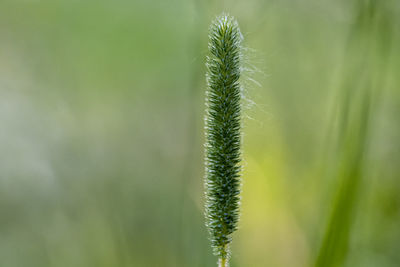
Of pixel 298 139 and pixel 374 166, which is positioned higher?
pixel 298 139

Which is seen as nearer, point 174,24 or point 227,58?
point 227,58

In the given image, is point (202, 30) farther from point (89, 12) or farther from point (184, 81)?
point (89, 12)

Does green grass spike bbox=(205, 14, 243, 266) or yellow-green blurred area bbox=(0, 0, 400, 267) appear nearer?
green grass spike bbox=(205, 14, 243, 266)

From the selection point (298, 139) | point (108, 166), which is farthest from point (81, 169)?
point (298, 139)

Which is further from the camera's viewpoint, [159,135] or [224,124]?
[159,135]

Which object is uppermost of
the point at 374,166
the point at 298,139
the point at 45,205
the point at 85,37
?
the point at 85,37

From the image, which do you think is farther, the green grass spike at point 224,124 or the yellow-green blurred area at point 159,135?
the yellow-green blurred area at point 159,135

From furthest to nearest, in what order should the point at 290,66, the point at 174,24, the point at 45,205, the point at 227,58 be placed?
the point at 174,24 < the point at 290,66 < the point at 45,205 < the point at 227,58

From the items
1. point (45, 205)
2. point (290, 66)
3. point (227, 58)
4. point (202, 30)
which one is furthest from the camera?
point (290, 66)
